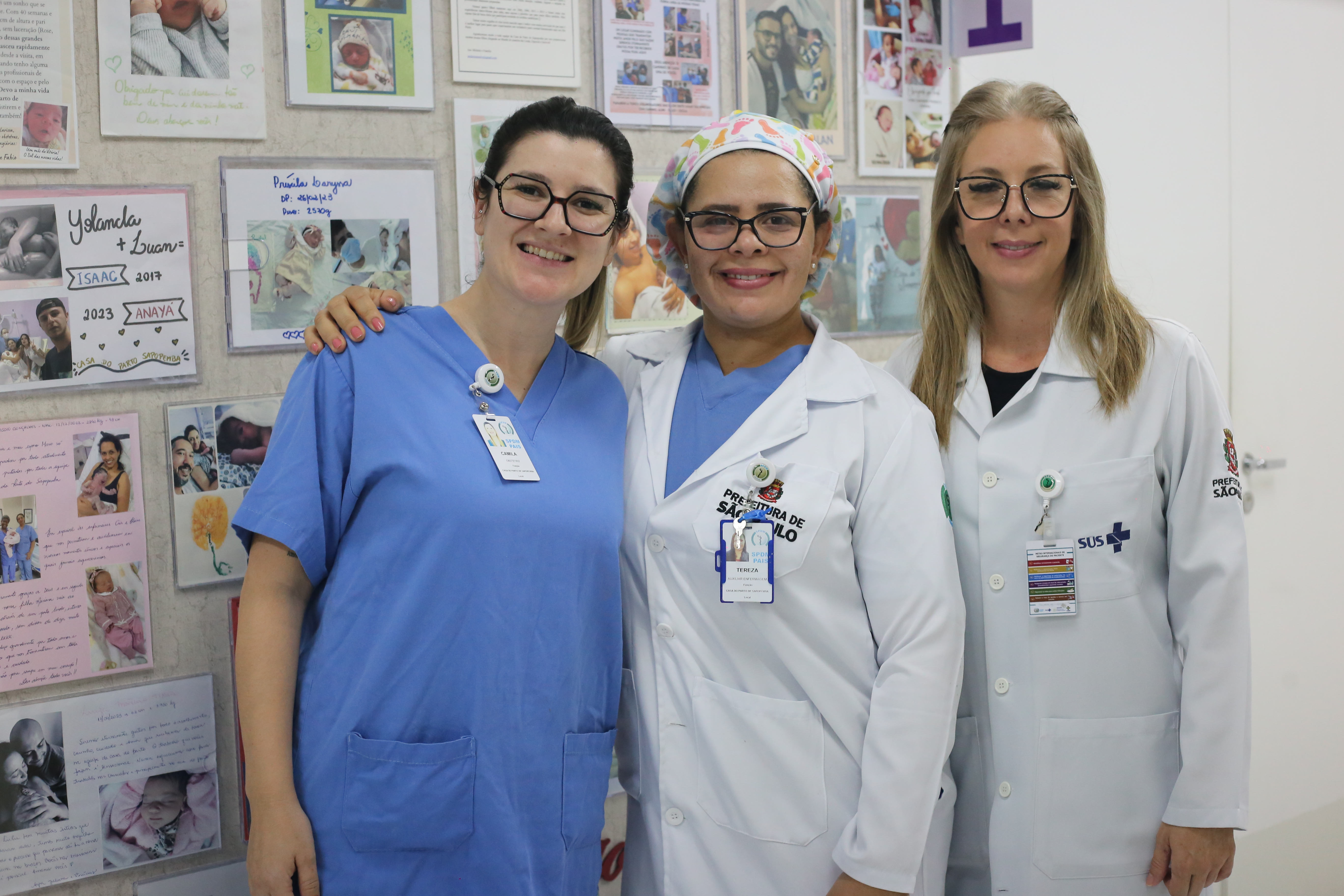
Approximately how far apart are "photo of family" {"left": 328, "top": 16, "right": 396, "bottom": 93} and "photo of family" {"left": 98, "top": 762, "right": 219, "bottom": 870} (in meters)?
1.22

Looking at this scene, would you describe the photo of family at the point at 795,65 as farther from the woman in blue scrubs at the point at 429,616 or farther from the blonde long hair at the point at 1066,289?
the woman in blue scrubs at the point at 429,616

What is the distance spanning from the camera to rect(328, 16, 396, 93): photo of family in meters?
1.77

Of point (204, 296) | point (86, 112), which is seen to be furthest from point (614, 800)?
point (86, 112)

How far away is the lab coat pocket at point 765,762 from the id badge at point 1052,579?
40 cm

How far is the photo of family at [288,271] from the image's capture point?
68.4 inches

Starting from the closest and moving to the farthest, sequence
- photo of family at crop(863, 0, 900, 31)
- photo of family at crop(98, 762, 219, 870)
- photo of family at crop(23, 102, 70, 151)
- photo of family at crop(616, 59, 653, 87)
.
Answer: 1. photo of family at crop(23, 102, 70, 151)
2. photo of family at crop(98, 762, 219, 870)
3. photo of family at crop(616, 59, 653, 87)
4. photo of family at crop(863, 0, 900, 31)

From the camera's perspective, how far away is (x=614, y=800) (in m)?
2.13

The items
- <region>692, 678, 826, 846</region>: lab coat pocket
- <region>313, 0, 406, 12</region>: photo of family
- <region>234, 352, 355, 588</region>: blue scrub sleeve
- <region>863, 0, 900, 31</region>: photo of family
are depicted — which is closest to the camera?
<region>234, 352, 355, 588</region>: blue scrub sleeve

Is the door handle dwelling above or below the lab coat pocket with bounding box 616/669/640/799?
above

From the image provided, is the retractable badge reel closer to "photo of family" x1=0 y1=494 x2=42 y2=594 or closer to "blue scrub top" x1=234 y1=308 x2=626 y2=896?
"blue scrub top" x1=234 y1=308 x2=626 y2=896

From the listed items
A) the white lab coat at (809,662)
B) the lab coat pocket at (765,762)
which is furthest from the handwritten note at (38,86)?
the lab coat pocket at (765,762)

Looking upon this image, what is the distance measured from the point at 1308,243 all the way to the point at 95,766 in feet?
12.2

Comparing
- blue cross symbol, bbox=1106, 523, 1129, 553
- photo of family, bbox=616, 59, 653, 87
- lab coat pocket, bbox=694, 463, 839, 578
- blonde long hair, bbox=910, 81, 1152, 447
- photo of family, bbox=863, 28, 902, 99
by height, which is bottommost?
blue cross symbol, bbox=1106, 523, 1129, 553

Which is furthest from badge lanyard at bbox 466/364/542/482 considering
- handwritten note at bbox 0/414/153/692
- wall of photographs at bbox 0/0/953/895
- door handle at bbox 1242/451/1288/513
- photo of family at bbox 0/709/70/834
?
door handle at bbox 1242/451/1288/513
